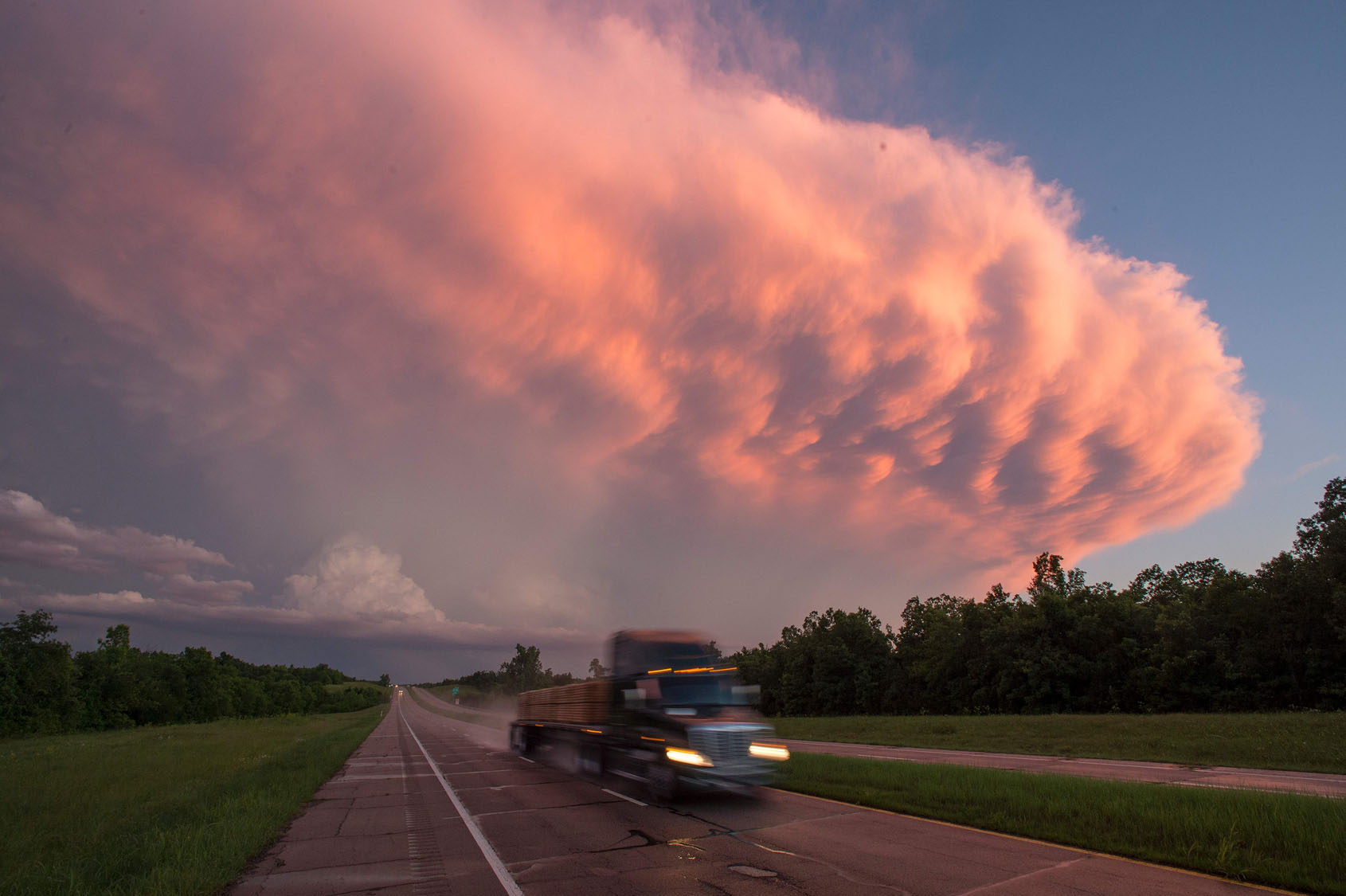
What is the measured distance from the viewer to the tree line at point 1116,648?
42812 mm

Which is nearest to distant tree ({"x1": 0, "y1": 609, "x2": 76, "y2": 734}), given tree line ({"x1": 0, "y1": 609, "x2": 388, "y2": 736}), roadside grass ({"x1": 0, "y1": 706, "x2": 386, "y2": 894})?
tree line ({"x1": 0, "y1": 609, "x2": 388, "y2": 736})

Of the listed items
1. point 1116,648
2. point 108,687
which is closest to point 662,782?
point 1116,648

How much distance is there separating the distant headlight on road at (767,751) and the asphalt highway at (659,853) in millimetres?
865

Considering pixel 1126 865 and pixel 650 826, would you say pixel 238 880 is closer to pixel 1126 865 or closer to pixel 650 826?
pixel 650 826

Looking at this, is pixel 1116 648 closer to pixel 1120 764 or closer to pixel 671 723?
pixel 1120 764

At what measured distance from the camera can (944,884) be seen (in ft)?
25.4

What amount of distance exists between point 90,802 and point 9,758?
30.1 meters

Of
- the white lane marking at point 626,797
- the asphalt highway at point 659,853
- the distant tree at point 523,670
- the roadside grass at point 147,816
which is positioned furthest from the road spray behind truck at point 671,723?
the distant tree at point 523,670

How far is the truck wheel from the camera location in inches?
539

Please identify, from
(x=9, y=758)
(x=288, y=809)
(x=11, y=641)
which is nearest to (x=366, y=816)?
(x=288, y=809)

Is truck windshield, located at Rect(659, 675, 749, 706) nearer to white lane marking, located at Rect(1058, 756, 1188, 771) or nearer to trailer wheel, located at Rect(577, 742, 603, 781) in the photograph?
trailer wheel, located at Rect(577, 742, 603, 781)

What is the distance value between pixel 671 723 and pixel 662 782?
117 cm

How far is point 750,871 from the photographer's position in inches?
335

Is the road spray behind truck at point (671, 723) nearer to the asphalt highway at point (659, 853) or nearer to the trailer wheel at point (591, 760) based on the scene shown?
the trailer wheel at point (591, 760)
